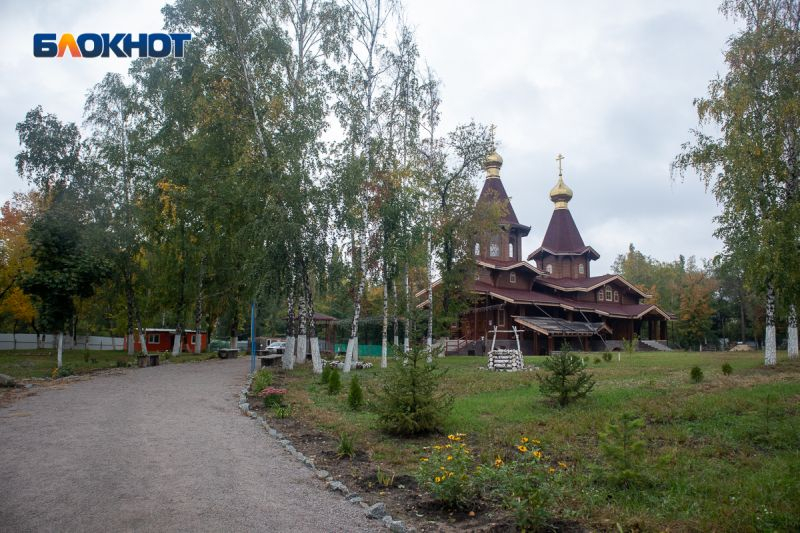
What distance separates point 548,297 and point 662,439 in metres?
32.1

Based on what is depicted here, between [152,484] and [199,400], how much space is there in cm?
681

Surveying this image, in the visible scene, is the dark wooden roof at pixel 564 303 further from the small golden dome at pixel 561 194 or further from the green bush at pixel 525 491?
the green bush at pixel 525 491

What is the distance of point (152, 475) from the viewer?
6.54 m

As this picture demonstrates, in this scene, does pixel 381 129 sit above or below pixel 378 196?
above

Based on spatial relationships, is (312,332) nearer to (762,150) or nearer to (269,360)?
(269,360)

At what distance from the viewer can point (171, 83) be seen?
2084 cm

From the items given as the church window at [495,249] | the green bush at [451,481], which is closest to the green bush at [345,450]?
the green bush at [451,481]

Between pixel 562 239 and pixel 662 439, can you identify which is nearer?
pixel 662 439

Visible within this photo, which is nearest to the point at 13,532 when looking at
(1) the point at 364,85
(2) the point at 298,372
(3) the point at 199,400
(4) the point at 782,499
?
(4) the point at 782,499

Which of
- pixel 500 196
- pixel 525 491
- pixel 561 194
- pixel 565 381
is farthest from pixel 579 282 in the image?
pixel 525 491

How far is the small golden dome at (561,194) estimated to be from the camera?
4484 cm

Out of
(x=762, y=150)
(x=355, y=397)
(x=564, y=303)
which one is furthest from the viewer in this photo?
(x=564, y=303)

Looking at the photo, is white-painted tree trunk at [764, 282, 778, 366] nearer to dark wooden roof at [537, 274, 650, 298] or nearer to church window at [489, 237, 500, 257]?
church window at [489, 237, 500, 257]

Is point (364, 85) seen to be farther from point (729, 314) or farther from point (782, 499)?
point (729, 314)
